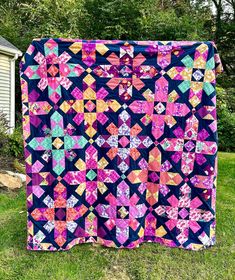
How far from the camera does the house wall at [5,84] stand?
322 inches

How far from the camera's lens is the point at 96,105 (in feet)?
8.25

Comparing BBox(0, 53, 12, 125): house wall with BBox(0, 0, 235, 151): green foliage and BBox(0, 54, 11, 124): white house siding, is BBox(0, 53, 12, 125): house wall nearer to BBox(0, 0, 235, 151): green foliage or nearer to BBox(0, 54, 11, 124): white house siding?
BBox(0, 54, 11, 124): white house siding

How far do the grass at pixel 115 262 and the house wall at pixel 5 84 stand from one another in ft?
19.7

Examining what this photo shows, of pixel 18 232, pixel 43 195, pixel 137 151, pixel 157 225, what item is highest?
pixel 137 151

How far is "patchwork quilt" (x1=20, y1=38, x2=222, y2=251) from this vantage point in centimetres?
247

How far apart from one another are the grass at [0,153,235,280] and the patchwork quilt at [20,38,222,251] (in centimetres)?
10

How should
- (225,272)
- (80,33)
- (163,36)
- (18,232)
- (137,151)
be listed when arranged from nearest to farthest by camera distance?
(225,272), (137,151), (18,232), (163,36), (80,33)

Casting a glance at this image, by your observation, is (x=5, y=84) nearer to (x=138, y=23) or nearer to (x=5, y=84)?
(x=5, y=84)

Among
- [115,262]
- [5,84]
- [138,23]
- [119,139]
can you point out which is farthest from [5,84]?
[115,262]

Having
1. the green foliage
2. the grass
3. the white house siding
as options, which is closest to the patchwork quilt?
the grass

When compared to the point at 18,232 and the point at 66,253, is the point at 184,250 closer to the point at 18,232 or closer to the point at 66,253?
the point at 66,253

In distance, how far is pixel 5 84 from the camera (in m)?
8.35

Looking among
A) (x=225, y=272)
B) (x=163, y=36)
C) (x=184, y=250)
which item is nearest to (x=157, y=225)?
(x=184, y=250)

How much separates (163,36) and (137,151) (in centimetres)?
827
